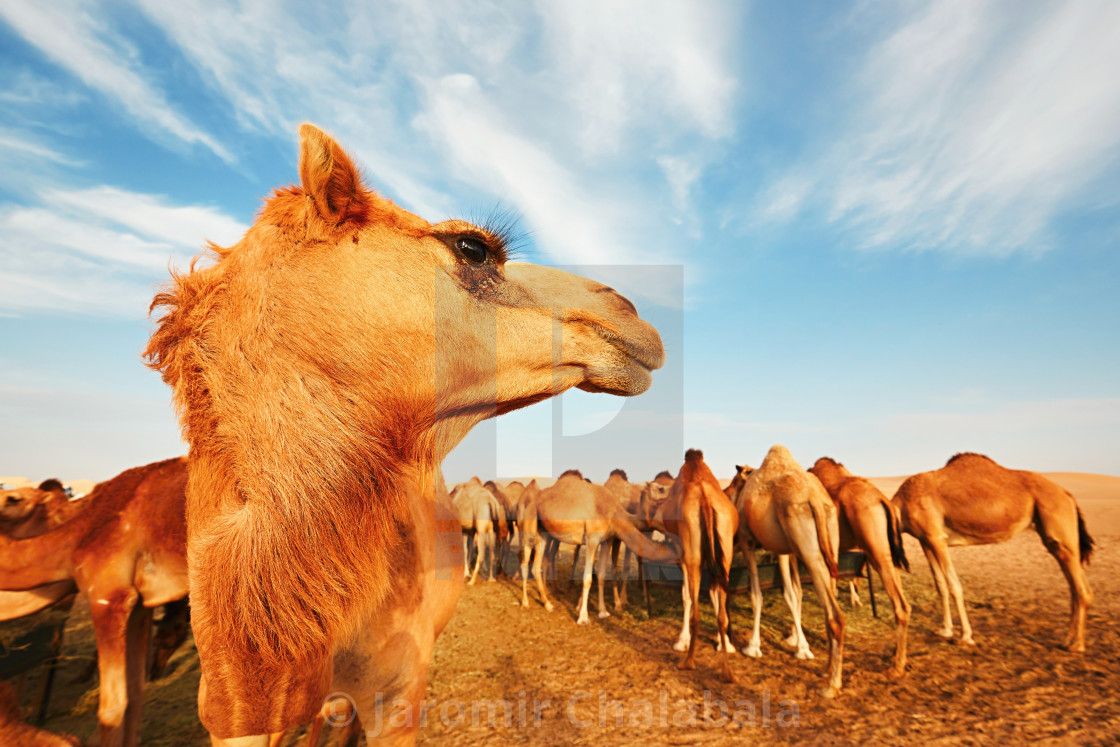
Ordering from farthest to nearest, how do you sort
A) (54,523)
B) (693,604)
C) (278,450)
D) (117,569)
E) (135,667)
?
(693,604) < (54,523) < (135,667) < (117,569) < (278,450)

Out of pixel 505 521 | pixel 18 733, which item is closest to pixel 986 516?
pixel 505 521

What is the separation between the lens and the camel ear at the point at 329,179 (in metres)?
1.21

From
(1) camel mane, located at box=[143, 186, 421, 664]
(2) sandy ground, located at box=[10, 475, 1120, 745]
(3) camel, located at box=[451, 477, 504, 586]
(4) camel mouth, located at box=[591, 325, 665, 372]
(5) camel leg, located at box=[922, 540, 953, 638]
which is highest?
(4) camel mouth, located at box=[591, 325, 665, 372]

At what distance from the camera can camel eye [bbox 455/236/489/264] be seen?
1.56 m

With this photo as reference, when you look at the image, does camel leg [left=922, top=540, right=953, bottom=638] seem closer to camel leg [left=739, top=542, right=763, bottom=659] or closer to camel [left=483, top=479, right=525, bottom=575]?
camel leg [left=739, top=542, right=763, bottom=659]

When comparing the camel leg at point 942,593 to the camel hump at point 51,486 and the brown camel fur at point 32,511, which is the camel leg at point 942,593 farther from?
the camel hump at point 51,486

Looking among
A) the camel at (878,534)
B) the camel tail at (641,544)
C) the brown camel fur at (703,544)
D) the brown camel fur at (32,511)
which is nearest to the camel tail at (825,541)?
the camel at (878,534)

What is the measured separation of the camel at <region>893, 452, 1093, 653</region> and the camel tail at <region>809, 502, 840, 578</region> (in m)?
2.76

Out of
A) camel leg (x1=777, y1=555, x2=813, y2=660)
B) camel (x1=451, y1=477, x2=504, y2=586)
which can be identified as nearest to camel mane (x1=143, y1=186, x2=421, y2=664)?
camel leg (x1=777, y1=555, x2=813, y2=660)

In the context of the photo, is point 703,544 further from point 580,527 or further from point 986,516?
point 986,516

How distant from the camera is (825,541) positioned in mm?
6578

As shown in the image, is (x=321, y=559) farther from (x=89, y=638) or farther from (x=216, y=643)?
(x=89, y=638)

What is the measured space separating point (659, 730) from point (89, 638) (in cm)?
939

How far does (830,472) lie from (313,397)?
1021cm
